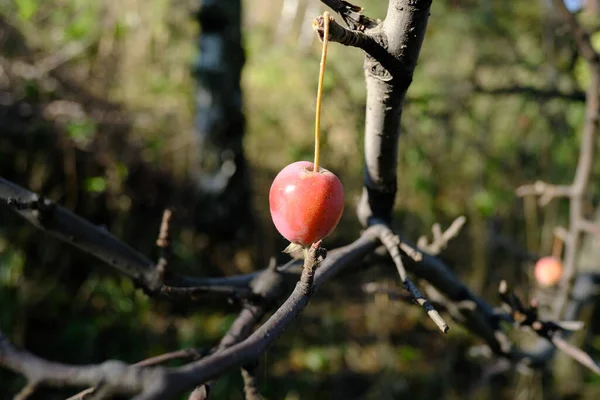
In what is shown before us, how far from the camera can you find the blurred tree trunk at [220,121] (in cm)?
304

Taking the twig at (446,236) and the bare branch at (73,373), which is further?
the twig at (446,236)

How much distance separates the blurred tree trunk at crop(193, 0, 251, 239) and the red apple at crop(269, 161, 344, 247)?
2.48 meters

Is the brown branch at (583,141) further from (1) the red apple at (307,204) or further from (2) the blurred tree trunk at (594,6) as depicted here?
(2) the blurred tree trunk at (594,6)

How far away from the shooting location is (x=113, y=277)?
9.54ft

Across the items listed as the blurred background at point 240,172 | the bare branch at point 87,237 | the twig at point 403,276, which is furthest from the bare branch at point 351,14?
the blurred background at point 240,172

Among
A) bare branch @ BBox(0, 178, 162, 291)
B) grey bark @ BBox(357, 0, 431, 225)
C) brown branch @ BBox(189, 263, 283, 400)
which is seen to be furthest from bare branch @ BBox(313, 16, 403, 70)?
bare branch @ BBox(0, 178, 162, 291)

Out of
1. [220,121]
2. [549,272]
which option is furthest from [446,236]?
[220,121]

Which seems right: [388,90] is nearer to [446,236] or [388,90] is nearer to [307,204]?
[307,204]

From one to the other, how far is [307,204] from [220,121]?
253cm

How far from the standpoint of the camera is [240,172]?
3.28m

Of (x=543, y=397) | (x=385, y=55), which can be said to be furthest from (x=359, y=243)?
(x=543, y=397)

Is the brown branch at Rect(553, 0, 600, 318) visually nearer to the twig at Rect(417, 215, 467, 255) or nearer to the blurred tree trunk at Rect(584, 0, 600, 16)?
the twig at Rect(417, 215, 467, 255)

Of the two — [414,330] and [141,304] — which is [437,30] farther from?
[141,304]

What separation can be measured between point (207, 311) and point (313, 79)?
1.59 metres
